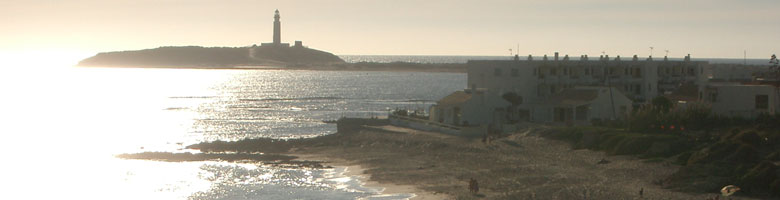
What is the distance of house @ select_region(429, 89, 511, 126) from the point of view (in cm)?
6022

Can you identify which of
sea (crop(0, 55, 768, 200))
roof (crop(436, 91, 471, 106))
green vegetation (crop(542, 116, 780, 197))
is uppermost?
roof (crop(436, 91, 471, 106))

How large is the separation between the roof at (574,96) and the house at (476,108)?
12.2 ft

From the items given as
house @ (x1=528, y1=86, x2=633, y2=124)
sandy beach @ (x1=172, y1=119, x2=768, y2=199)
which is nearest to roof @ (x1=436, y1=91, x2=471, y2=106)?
sandy beach @ (x1=172, y1=119, x2=768, y2=199)

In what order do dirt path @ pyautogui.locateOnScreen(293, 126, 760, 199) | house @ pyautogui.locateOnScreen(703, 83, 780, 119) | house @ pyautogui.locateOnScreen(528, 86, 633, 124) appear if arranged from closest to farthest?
dirt path @ pyautogui.locateOnScreen(293, 126, 760, 199) → house @ pyautogui.locateOnScreen(703, 83, 780, 119) → house @ pyautogui.locateOnScreen(528, 86, 633, 124)

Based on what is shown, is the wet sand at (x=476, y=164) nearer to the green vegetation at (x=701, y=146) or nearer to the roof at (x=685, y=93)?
the green vegetation at (x=701, y=146)

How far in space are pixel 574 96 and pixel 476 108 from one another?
6.82m

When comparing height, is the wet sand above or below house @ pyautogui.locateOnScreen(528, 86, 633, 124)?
below

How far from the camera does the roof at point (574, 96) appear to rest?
60856 mm

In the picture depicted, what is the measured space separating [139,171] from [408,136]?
54.0ft

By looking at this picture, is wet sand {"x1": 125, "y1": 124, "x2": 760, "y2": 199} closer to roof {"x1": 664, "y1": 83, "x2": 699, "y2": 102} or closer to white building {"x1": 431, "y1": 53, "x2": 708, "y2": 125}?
white building {"x1": 431, "y1": 53, "x2": 708, "y2": 125}

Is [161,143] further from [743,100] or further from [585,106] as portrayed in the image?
[743,100]

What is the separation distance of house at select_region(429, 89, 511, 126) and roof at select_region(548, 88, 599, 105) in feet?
12.2

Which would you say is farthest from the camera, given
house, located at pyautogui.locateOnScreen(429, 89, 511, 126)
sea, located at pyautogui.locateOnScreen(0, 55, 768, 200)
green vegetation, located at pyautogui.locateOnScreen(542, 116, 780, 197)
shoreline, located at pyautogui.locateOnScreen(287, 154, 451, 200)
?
house, located at pyautogui.locateOnScreen(429, 89, 511, 126)

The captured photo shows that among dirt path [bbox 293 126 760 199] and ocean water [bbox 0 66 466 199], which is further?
ocean water [bbox 0 66 466 199]
